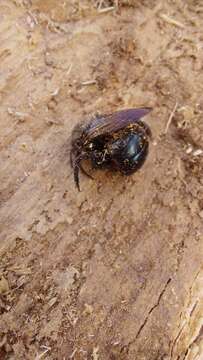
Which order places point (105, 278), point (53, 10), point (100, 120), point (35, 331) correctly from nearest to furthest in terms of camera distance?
point (35, 331) < point (105, 278) < point (100, 120) < point (53, 10)

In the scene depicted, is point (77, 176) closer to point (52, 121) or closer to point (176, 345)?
point (52, 121)

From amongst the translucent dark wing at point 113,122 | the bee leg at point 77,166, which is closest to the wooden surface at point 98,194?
the bee leg at point 77,166

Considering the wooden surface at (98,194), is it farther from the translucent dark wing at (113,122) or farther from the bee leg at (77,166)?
the translucent dark wing at (113,122)

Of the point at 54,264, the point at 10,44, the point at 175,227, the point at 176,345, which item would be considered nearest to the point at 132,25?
the point at 10,44

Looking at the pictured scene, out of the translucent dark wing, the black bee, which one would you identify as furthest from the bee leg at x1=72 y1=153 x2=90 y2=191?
the translucent dark wing

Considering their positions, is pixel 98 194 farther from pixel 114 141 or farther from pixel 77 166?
pixel 114 141

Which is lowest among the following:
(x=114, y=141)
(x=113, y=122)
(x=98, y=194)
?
(x=98, y=194)

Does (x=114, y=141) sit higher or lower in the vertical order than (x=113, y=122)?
lower

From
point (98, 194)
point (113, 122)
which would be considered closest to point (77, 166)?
point (98, 194)
